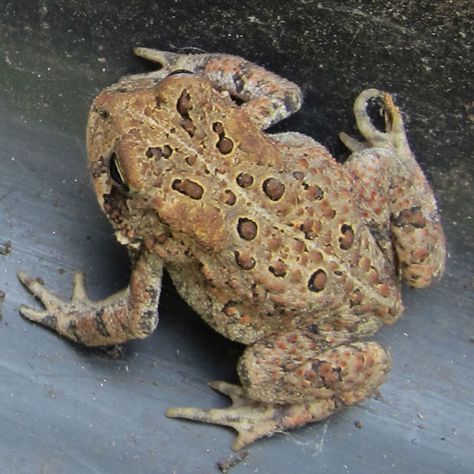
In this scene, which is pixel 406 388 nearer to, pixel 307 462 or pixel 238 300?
pixel 307 462

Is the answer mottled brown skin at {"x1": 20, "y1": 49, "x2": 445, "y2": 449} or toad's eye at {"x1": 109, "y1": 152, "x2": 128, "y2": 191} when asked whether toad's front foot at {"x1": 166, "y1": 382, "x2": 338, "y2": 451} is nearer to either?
mottled brown skin at {"x1": 20, "y1": 49, "x2": 445, "y2": 449}

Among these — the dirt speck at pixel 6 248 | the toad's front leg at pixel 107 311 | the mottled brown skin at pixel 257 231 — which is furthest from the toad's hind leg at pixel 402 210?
the dirt speck at pixel 6 248

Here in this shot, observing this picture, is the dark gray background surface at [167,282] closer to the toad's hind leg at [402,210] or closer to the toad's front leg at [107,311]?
the toad's front leg at [107,311]

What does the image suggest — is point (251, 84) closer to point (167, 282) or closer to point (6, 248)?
point (167, 282)

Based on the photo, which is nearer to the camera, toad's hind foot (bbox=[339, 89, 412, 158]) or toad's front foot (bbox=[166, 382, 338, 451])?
toad's front foot (bbox=[166, 382, 338, 451])

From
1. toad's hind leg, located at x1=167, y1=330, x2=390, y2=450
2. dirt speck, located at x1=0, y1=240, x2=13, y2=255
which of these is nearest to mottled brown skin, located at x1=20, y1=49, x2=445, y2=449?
toad's hind leg, located at x1=167, y1=330, x2=390, y2=450

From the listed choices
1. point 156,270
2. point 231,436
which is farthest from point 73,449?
point 156,270

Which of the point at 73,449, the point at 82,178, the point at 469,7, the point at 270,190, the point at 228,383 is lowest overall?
the point at 73,449
